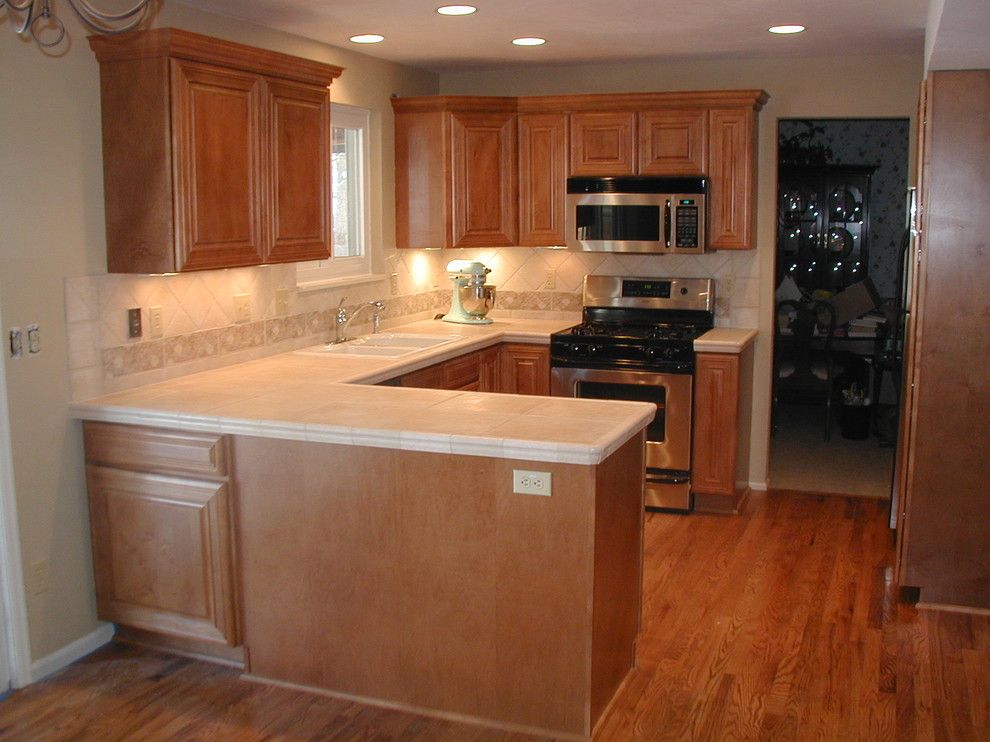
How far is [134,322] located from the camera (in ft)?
12.5

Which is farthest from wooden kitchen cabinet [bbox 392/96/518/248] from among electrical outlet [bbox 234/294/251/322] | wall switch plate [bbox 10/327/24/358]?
wall switch plate [bbox 10/327/24/358]

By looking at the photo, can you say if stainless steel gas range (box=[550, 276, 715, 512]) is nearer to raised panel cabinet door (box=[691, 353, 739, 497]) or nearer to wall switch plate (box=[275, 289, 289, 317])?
raised panel cabinet door (box=[691, 353, 739, 497])

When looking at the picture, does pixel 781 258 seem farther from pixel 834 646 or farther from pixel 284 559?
pixel 284 559

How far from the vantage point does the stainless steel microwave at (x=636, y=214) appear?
538 cm

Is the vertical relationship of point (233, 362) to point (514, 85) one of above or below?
below

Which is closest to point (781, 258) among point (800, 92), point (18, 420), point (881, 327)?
point (881, 327)

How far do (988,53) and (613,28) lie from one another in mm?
1656

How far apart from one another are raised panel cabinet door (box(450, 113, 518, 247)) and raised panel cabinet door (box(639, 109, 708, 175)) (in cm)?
71

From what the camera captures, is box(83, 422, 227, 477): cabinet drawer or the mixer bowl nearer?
box(83, 422, 227, 477): cabinet drawer

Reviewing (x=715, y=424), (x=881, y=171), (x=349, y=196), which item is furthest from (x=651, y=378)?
(x=881, y=171)

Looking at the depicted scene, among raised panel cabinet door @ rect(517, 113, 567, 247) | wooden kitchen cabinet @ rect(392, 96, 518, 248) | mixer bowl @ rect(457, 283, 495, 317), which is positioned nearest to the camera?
wooden kitchen cabinet @ rect(392, 96, 518, 248)

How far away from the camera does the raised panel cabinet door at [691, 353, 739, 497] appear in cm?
523

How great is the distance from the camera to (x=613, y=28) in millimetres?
4602

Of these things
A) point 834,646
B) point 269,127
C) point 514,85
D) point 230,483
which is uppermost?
point 514,85
